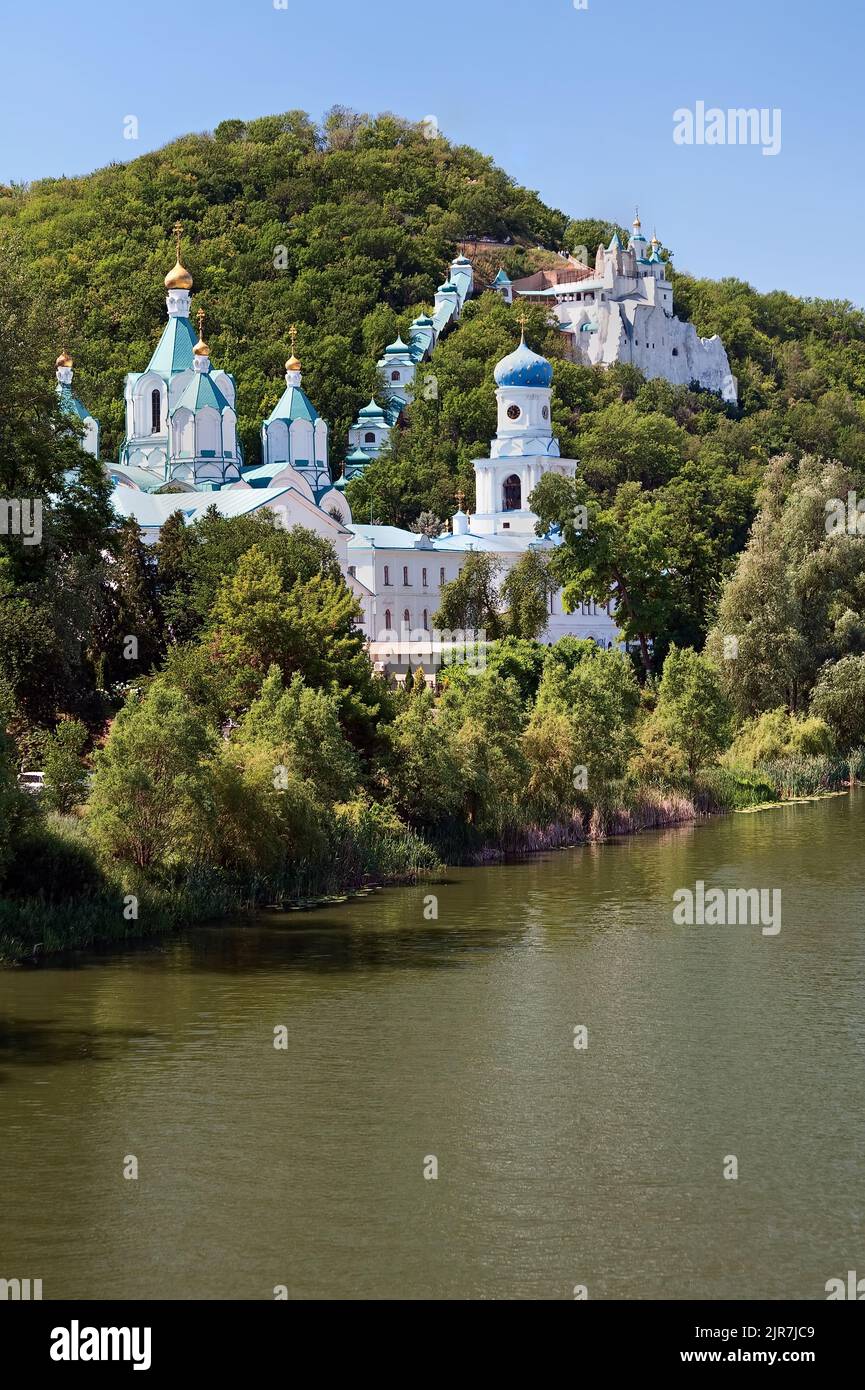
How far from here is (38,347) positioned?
28391 mm

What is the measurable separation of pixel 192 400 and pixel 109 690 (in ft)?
137

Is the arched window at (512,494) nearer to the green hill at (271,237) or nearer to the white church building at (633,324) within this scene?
the green hill at (271,237)

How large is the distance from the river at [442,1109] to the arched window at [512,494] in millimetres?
54608

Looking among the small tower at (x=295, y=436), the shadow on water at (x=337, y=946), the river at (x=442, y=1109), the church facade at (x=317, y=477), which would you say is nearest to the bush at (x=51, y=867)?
the river at (x=442, y=1109)

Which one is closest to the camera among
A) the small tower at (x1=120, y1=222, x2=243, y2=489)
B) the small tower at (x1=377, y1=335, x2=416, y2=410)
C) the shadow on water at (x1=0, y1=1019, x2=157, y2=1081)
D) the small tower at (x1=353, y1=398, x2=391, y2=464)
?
the shadow on water at (x1=0, y1=1019, x2=157, y2=1081)

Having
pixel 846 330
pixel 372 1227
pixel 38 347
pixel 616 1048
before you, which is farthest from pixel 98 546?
pixel 846 330

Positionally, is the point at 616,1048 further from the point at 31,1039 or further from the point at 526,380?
the point at 526,380

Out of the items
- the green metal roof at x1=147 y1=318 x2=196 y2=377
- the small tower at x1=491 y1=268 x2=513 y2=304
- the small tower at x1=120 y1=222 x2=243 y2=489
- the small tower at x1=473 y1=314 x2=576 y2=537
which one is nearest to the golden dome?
the small tower at x1=120 y1=222 x2=243 y2=489

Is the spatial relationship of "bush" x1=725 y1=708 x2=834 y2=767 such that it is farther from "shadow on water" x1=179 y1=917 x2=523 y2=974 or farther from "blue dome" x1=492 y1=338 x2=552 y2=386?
"blue dome" x1=492 y1=338 x2=552 y2=386

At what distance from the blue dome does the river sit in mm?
54907

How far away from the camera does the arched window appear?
79688 millimetres

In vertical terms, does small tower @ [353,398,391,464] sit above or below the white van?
above

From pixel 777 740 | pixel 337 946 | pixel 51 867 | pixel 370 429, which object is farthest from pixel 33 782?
pixel 370 429
